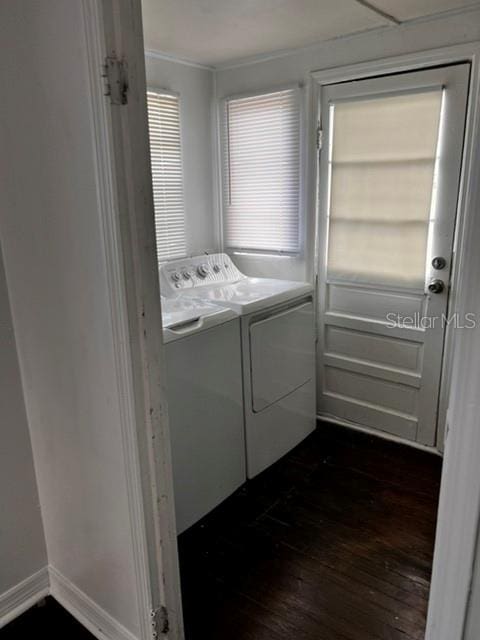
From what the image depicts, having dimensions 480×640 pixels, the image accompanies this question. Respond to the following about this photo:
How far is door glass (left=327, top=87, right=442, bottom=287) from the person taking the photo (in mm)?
2482

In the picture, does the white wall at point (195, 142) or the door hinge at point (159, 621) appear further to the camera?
the white wall at point (195, 142)

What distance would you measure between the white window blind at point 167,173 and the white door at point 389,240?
33.9 inches

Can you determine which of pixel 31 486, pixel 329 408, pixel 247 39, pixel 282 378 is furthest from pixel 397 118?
pixel 31 486

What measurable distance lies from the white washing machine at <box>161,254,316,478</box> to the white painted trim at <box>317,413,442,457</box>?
174 mm

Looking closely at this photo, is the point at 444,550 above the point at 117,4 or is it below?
below

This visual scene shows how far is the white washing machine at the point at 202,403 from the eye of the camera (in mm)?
2037

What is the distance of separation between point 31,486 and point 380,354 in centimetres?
197

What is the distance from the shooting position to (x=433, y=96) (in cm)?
239

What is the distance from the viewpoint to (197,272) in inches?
113

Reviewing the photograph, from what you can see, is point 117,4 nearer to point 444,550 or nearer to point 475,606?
point 444,550

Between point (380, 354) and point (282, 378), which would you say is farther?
point (380, 354)

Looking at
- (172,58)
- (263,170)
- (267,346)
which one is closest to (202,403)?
(267,346)

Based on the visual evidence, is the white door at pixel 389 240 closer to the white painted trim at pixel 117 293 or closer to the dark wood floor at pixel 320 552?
the dark wood floor at pixel 320 552

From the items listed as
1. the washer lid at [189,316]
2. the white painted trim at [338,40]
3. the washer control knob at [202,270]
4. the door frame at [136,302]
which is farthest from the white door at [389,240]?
the door frame at [136,302]
